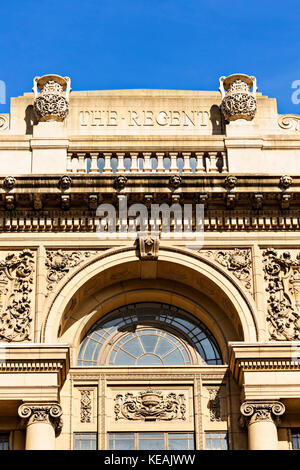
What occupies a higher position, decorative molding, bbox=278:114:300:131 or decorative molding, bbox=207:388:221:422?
decorative molding, bbox=278:114:300:131

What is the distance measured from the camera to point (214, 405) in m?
26.0

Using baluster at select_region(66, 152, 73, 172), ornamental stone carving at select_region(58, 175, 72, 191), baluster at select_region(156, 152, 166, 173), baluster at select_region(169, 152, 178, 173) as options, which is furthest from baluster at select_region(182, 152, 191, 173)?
ornamental stone carving at select_region(58, 175, 72, 191)

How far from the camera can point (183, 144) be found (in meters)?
28.2

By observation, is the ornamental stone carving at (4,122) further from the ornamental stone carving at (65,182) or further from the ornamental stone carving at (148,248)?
the ornamental stone carving at (148,248)

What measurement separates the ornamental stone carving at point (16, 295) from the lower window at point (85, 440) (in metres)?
2.56

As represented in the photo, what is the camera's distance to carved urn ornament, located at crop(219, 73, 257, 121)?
93.1ft

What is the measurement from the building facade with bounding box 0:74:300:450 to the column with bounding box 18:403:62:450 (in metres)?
0.03

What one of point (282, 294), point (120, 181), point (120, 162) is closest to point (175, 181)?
point (120, 181)

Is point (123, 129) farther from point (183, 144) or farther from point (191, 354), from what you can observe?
point (191, 354)

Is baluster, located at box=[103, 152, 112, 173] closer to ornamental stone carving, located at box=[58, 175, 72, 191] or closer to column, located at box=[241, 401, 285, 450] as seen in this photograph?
ornamental stone carving, located at box=[58, 175, 72, 191]

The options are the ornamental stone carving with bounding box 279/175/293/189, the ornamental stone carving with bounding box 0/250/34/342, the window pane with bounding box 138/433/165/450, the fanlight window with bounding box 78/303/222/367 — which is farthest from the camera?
the fanlight window with bounding box 78/303/222/367

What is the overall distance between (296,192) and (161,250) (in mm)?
3556
